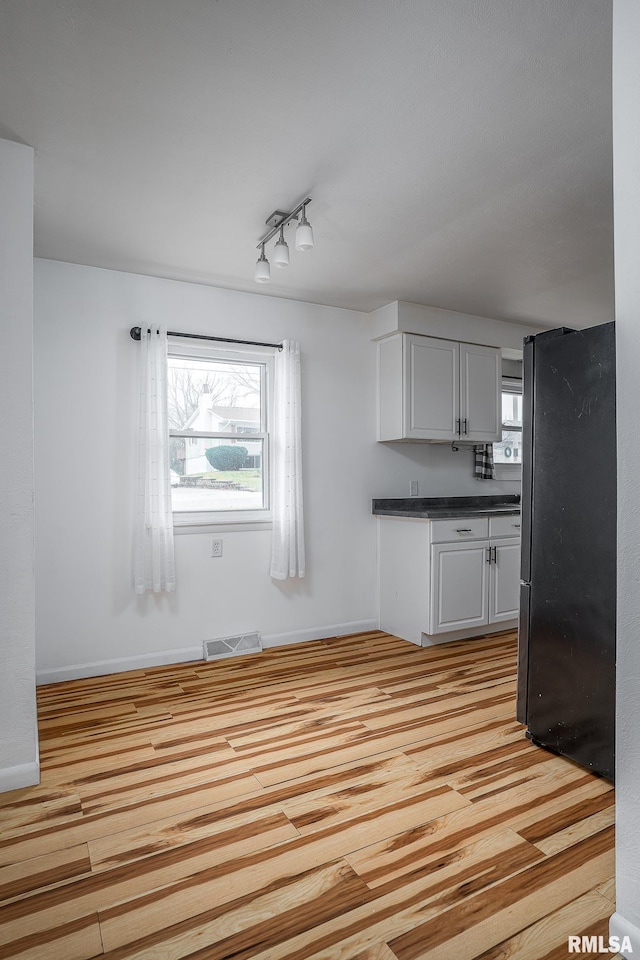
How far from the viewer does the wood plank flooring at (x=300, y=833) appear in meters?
1.42

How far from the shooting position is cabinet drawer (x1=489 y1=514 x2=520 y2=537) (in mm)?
4152

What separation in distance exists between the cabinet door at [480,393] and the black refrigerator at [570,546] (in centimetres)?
199

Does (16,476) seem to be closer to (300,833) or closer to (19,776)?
(19,776)

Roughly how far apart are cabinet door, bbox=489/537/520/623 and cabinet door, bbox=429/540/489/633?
7 centimetres

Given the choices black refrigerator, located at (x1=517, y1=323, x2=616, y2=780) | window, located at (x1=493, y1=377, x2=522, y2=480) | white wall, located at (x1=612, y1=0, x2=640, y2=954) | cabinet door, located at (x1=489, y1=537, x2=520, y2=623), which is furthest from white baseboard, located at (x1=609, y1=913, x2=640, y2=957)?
window, located at (x1=493, y1=377, x2=522, y2=480)

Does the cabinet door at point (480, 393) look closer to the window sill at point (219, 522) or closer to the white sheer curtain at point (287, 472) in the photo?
the white sheer curtain at point (287, 472)

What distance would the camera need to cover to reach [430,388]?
4.26m

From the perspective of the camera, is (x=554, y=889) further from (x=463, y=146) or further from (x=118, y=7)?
(x=118, y=7)

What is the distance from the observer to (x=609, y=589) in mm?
2041

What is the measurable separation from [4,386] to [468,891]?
2.26 metres

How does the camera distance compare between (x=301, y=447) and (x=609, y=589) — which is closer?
(x=609, y=589)

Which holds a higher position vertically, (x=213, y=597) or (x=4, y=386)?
(x=4, y=386)

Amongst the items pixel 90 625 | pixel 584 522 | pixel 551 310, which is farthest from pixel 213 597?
pixel 551 310

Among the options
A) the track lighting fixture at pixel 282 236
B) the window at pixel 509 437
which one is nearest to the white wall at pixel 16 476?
the track lighting fixture at pixel 282 236
